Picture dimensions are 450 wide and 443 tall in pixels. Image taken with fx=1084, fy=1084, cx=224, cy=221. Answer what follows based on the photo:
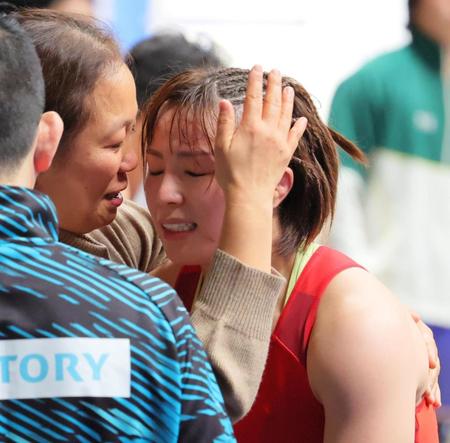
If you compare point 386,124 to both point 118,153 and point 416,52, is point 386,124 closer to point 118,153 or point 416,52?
point 416,52

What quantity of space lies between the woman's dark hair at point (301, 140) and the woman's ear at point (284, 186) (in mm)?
28

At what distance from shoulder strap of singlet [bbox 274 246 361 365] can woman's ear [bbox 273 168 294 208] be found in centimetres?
13

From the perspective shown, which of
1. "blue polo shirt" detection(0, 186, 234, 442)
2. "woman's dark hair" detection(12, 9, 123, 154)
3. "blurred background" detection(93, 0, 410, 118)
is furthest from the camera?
"blurred background" detection(93, 0, 410, 118)

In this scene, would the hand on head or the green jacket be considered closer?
the hand on head

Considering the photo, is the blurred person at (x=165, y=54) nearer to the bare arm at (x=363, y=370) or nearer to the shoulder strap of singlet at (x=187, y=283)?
the shoulder strap of singlet at (x=187, y=283)

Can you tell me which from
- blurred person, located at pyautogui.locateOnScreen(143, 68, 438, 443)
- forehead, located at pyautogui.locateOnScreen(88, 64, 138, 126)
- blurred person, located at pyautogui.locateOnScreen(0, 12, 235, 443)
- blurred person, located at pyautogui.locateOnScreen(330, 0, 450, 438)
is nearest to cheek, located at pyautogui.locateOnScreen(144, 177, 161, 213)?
blurred person, located at pyautogui.locateOnScreen(143, 68, 438, 443)

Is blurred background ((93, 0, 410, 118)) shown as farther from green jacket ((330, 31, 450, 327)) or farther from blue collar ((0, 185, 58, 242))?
blue collar ((0, 185, 58, 242))

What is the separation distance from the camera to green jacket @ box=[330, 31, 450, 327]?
10.9ft

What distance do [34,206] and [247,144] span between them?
1.16 feet

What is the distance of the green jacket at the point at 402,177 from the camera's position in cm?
331

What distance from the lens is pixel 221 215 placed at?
180cm

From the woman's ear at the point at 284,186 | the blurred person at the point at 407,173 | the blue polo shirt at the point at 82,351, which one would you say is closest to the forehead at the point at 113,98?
the woman's ear at the point at 284,186

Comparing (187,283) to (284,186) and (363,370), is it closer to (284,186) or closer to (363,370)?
(284,186)

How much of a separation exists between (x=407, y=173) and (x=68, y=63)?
1.77 meters
